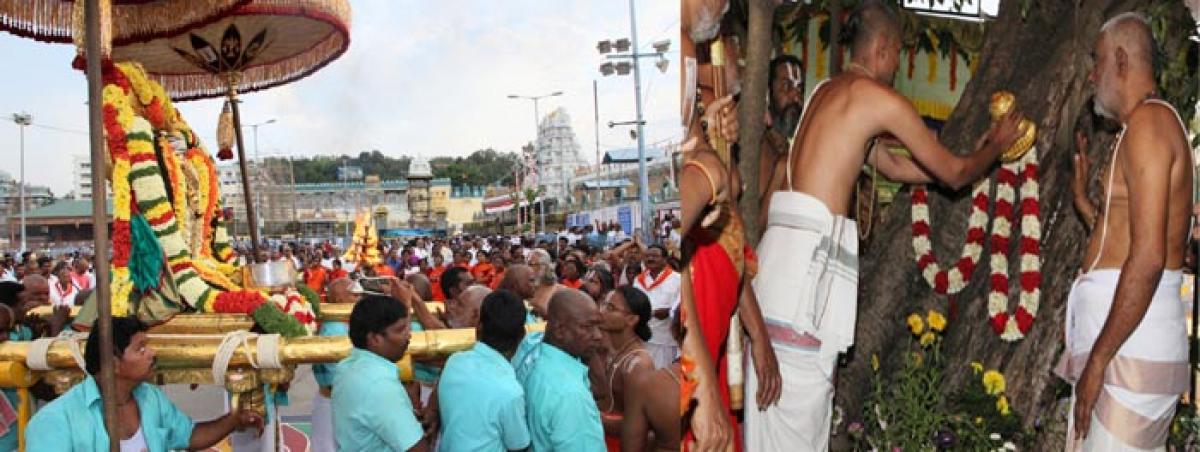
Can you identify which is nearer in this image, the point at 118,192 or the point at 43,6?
the point at 118,192

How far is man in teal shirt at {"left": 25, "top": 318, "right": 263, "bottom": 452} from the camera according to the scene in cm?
370

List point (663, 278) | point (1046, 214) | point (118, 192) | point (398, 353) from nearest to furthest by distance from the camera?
point (1046, 214), point (398, 353), point (118, 192), point (663, 278)

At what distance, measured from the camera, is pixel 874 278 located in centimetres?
252

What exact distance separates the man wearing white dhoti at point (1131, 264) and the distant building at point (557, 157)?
56854 millimetres

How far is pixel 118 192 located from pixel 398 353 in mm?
1793

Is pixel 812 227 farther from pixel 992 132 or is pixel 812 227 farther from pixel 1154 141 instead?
pixel 1154 141

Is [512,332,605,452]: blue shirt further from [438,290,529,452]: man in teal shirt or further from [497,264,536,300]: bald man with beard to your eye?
[497,264,536,300]: bald man with beard

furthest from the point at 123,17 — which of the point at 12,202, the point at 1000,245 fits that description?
the point at 12,202

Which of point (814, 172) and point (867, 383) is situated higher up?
point (814, 172)

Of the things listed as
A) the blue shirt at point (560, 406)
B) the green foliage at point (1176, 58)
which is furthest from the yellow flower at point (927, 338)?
the blue shirt at point (560, 406)

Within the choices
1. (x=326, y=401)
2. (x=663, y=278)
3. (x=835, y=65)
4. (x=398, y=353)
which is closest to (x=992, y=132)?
(x=835, y=65)

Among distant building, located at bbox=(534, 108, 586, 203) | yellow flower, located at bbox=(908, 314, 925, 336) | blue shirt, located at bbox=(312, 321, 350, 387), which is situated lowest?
blue shirt, located at bbox=(312, 321, 350, 387)

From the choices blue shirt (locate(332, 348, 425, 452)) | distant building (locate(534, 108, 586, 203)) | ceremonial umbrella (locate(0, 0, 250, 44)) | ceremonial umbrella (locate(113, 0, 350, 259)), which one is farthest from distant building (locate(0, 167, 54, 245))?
blue shirt (locate(332, 348, 425, 452))

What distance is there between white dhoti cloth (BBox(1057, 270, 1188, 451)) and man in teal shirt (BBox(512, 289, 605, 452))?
1.68 m
